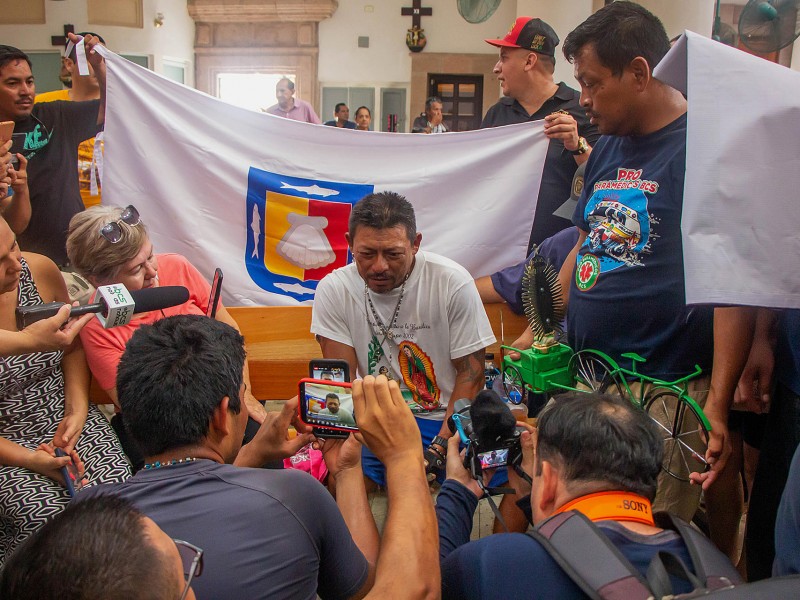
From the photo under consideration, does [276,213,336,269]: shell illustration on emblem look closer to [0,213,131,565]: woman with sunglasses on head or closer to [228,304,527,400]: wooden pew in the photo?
[228,304,527,400]: wooden pew

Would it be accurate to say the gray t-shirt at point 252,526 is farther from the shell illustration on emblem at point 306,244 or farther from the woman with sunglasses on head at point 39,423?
the shell illustration on emblem at point 306,244

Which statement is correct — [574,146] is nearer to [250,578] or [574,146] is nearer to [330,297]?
[330,297]

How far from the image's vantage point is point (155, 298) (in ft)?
6.68

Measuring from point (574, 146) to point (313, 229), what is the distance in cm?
130

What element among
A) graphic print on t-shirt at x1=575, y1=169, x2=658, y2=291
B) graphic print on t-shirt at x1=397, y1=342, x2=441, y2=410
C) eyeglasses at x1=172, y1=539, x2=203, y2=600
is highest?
graphic print on t-shirt at x1=575, y1=169, x2=658, y2=291

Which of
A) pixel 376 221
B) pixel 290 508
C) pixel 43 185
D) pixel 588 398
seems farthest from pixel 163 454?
pixel 43 185

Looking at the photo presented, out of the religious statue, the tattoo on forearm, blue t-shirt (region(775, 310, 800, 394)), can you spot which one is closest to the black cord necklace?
the tattoo on forearm

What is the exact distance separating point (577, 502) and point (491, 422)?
32 centimetres

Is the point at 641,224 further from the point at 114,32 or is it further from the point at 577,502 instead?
the point at 114,32

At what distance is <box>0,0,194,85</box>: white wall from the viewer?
1332 cm

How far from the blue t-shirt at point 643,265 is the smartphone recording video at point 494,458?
0.65 m

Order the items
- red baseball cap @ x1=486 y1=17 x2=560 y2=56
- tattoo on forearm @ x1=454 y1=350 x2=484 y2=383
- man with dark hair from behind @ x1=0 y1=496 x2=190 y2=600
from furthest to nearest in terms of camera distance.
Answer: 1. red baseball cap @ x1=486 y1=17 x2=560 y2=56
2. tattoo on forearm @ x1=454 y1=350 x2=484 y2=383
3. man with dark hair from behind @ x1=0 y1=496 x2=190 y2=600

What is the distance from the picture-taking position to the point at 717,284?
169 cm

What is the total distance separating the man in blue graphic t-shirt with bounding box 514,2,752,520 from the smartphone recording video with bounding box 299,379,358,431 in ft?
3.01
